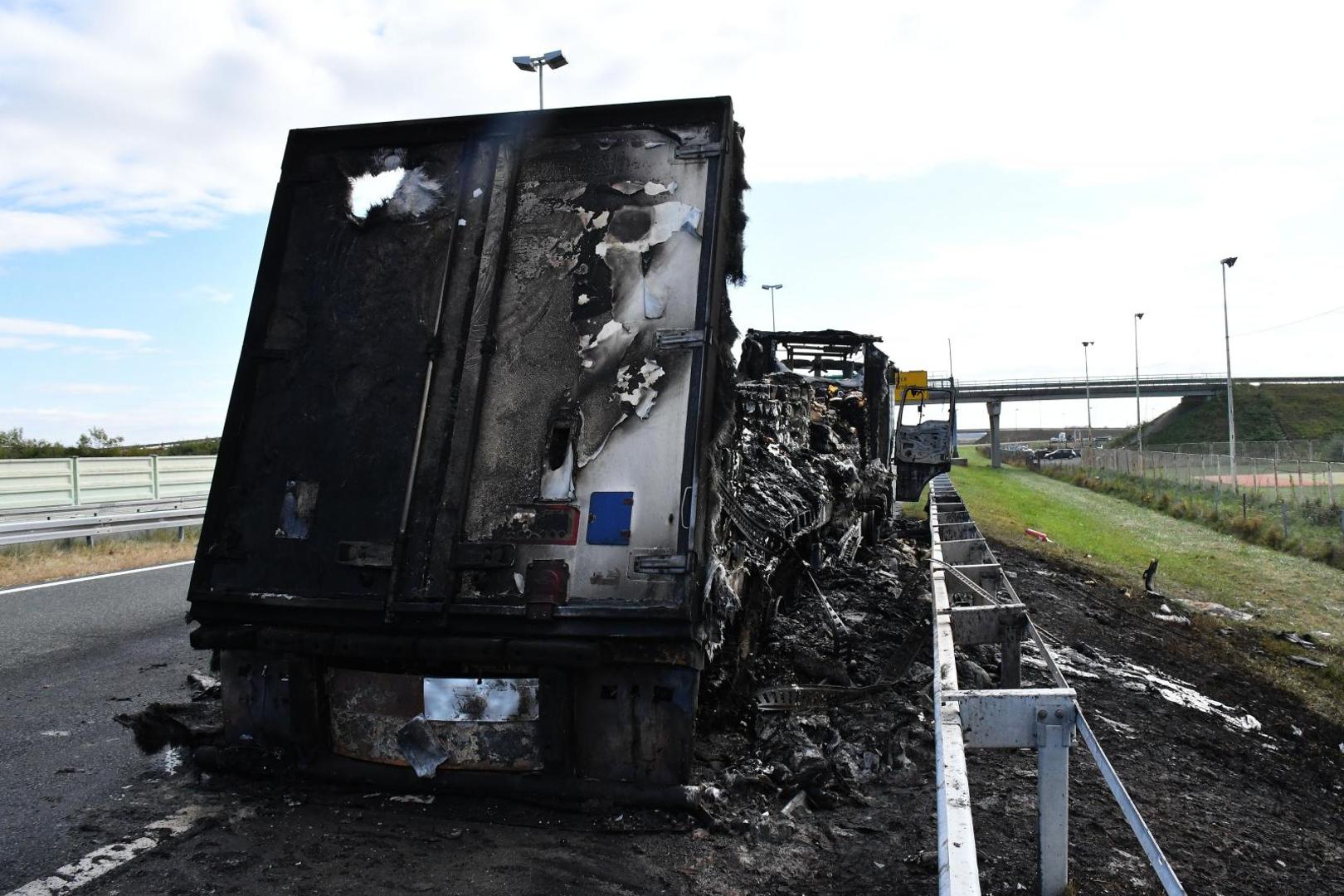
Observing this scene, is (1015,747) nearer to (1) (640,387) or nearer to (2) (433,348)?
(1) (640,387)

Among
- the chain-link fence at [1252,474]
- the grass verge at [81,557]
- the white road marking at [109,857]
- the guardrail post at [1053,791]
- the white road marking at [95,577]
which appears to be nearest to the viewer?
the guardrail post at [1053,791]

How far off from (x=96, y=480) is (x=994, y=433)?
179 feet

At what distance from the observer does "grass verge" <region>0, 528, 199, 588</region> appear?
1054 centimetres

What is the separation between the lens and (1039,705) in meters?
3.00

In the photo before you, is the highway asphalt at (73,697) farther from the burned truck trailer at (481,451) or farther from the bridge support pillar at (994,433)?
the bridge support pillar at (994,433)

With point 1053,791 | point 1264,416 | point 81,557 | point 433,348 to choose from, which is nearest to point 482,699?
point 433,348

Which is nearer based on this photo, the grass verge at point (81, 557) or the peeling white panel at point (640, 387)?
the peeling white panel at point (640, 387)

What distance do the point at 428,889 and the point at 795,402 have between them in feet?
18.7

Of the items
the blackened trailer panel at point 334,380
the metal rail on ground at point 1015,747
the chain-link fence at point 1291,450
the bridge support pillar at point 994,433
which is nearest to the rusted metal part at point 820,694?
the metal rail on ground at point 1015,747

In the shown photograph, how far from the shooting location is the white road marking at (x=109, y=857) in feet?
10.1

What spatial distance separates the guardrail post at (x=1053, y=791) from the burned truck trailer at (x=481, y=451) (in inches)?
49.9

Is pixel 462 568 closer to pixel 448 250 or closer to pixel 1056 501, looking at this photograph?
pixel 448 250

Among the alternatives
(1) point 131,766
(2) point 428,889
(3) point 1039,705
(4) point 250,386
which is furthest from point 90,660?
(3) point 1039,705

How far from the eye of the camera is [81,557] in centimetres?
1215
